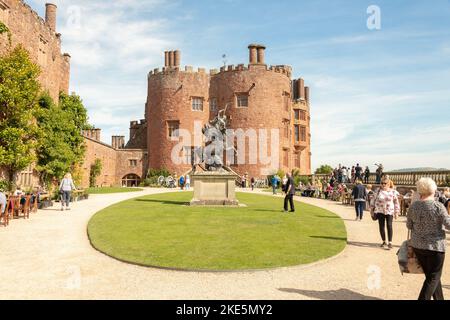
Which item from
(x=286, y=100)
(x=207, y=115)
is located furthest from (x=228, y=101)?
(x=286, y=100)

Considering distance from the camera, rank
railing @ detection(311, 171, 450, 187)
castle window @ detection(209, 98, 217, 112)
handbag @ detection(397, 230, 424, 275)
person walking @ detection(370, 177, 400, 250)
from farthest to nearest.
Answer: castle window @ detection(209, 98, 217, 112), railing @ detection(311, 171, 450, 187), person walking @ detection(370, 177, 400, 250), handbag @ detection(397, 230, 424, 275)

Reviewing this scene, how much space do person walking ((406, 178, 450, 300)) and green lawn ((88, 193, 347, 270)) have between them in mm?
2701

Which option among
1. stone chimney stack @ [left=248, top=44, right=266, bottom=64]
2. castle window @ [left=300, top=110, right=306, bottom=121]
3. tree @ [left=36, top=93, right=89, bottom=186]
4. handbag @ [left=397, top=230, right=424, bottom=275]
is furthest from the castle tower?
handbag @ [left=397, top=230, right=424, bottom=275]

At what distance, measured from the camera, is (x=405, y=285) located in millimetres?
5988

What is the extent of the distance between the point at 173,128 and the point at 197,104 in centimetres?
427

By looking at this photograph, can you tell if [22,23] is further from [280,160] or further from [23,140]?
[280,160]

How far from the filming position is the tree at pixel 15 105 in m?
17.6

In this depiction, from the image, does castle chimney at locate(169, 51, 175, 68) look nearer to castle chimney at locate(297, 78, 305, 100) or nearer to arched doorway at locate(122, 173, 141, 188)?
arched doorway at locate(122, 173, 141, 188)

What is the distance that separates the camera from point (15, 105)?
18.0 meters

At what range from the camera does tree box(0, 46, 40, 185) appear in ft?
57.7

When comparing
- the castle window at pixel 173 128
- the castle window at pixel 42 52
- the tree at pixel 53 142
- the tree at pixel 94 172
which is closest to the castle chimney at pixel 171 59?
the castle window at pixel 173 128

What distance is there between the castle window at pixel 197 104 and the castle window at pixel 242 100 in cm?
503
